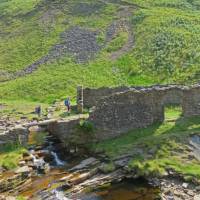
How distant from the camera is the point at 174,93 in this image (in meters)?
45.7

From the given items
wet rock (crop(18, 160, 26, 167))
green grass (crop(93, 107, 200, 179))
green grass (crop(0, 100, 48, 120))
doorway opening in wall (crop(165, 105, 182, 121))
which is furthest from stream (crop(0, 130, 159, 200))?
green grass (crop(0, 100, 48, 120))

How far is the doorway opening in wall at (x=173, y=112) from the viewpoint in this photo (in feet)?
149

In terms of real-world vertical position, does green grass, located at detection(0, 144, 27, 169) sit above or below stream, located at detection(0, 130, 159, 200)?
above

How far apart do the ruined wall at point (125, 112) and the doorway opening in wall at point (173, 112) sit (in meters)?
2.16

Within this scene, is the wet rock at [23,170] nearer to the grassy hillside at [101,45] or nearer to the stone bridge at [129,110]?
the stone bridge at [129,110]

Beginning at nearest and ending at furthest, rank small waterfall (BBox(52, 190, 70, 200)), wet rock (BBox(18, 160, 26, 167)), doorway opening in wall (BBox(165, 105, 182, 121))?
small waterfall (BBox(52, 190, 70, 200)) < wet rock (BBox(18, 160, 26, 167)) < doorway opening in wall (BBox(165, 105, 182, 121))

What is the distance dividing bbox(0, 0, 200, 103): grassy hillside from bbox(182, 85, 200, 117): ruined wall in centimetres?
1847

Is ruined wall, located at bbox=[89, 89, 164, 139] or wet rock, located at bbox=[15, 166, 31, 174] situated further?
ruined wall, located at bbox=[89, 89, 164, 139]

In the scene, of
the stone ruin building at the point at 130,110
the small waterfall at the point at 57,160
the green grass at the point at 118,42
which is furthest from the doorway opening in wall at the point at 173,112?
the green grass at the point at 118,42

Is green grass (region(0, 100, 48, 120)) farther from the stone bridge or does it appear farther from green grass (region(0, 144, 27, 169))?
the stone bridge

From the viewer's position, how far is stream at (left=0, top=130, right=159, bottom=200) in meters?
34.3

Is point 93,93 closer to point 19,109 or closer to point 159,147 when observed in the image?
point 19,109

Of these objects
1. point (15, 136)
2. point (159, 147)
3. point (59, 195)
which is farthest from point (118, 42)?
point (59, 195)

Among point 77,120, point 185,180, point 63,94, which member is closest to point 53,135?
point 77,120
